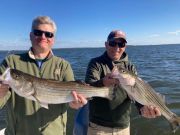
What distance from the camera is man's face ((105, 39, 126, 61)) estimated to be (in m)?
5.80

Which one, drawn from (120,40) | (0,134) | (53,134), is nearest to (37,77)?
(53,134)

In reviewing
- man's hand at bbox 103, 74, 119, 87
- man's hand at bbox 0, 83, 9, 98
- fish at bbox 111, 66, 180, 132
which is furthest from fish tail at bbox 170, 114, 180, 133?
man's hand at bbox 0, 83, 9, 98

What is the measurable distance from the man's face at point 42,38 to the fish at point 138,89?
A: 135cm

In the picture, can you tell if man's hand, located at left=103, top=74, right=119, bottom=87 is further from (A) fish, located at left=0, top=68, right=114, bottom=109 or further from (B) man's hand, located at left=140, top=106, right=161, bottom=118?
(B) man's hand, located at left=140, top=106, right=161, bottom=118

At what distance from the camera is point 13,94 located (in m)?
4.23

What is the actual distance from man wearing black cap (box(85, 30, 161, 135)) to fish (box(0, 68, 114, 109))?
127 cm

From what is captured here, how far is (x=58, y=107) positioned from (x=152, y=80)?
19473 millimetres

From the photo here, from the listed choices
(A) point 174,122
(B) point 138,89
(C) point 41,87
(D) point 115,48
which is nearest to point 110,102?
(B) point 138,89

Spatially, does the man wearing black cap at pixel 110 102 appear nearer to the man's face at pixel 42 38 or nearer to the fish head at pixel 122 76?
the fish head at pixel 122 76

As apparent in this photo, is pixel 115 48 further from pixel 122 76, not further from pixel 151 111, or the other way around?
pixel 151 111

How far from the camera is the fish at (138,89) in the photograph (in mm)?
5176

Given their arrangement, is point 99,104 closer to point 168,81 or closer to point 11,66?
point 11,66

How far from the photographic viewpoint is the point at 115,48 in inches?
229

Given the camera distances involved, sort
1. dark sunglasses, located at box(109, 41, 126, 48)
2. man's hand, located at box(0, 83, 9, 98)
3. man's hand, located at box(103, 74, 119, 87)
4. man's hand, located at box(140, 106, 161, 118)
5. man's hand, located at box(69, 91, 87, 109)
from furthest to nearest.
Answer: dark sunglasses, located at box(109, 41, 126, 48) < man's hand, located at box(140, 106, 161, 118) < man's hand, located at box(103, 74, 119, 87) < man's hand, located at box(69, 91, 87, 109) < man's hand, located at box(0, 83, 9, 98)
